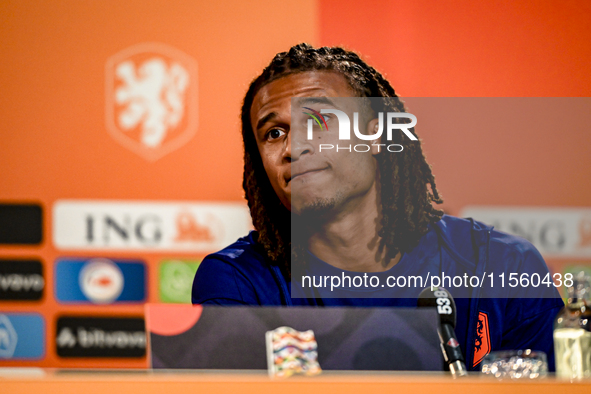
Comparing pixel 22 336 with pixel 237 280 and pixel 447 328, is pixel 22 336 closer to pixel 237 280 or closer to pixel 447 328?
pixel 237 280

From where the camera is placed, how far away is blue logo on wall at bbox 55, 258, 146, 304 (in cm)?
213

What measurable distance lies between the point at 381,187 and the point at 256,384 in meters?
1.12

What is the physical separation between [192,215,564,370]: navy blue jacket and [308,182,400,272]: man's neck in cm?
4

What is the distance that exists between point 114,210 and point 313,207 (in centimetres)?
81

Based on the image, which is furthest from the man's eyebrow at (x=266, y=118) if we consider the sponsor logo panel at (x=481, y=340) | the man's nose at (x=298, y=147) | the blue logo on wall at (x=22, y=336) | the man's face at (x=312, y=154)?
the blue logo on wall at (x=22, y=336)

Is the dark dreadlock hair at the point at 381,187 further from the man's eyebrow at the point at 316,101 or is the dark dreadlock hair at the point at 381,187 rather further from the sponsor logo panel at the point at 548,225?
the sponsor logo panel at the point at 548,225

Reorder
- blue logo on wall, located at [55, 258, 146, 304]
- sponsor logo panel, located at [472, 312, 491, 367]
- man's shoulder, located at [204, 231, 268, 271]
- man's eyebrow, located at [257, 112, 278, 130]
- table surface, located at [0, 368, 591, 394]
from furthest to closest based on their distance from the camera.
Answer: blue logo on wall, located at [55, 258, 146, 304]
man's eyebrow, located at [257, 112, 278, 130]
man's shoulder, located at [204, 231, 268, 271]
sponsor logo panel, located at [472, 312, 491, 367]
table surface, located at [0, 368, 591, 394]

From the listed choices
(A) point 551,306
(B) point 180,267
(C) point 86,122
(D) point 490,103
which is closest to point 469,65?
(D) point 490,103

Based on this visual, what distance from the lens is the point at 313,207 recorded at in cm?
182

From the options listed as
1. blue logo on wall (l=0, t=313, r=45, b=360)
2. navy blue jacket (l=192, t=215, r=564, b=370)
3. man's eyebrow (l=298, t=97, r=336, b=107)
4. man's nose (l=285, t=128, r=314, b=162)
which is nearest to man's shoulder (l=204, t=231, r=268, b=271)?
navy blue jacket (l=192, t=215, r=564, b=370)

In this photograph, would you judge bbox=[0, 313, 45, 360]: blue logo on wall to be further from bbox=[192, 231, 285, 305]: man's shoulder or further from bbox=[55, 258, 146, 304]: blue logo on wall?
bbox=[192, 231, 285, 305]: man's shoulder

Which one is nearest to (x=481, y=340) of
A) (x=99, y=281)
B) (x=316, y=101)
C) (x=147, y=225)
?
(x=316, y=101)

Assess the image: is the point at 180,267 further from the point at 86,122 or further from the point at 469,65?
the point at 469,65

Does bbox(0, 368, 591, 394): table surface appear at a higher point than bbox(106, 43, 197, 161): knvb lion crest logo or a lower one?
lower
